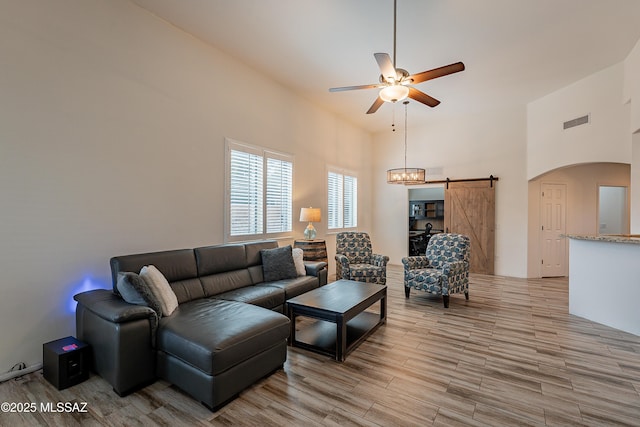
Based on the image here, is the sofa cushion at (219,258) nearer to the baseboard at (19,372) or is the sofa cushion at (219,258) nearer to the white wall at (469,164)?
the baseboard at (19,372)

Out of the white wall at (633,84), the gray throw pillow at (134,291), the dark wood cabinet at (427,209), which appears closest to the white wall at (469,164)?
the dark wood cabinet at (427,209)

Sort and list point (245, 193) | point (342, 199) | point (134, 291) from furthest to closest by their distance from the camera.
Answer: point (342, 199) < point (245, 193) < point (134, 291)

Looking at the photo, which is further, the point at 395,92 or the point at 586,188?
the point at 586,188

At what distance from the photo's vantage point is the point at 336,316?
282 centimetres

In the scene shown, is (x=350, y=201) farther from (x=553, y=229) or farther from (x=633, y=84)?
(x=633, y=84)

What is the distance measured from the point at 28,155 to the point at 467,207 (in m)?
7.56

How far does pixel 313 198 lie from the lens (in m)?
6.12

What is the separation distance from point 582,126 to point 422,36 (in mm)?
3664

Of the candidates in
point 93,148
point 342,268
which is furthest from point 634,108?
point 93,148

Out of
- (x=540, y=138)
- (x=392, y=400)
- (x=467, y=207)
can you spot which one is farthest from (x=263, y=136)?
(x=540, y=138)

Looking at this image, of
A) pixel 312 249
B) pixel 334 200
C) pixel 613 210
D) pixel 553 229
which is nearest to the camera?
pixel 312 249

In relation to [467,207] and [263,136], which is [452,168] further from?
[263,136]

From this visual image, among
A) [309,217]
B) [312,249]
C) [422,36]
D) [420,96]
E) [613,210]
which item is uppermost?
[422,36]

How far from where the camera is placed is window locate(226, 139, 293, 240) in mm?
4418
